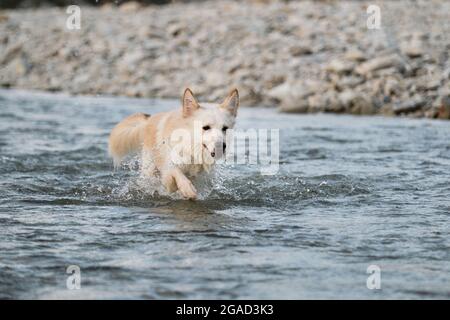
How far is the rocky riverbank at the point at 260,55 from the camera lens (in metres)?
13.4

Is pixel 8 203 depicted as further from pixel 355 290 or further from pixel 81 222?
pixel 355 290

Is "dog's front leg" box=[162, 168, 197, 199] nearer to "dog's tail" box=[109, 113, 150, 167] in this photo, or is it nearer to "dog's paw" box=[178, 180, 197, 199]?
"dog's paw" box=[178, 180, 197, 199]

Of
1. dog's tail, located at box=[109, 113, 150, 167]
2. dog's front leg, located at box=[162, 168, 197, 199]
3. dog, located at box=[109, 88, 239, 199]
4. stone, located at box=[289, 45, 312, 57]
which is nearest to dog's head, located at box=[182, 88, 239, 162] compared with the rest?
dog, located at box=[109, 88, 239, 199]

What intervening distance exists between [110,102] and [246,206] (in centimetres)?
946

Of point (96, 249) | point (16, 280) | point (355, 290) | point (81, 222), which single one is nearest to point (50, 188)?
point (81, 222)

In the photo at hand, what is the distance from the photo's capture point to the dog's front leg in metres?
6.35

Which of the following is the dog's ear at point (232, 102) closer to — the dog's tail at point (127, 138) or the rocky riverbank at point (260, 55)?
the dog's tail at point (127, 138)

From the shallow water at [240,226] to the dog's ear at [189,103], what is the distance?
0.71 meters

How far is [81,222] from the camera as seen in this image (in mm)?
5449

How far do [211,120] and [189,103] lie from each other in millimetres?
275

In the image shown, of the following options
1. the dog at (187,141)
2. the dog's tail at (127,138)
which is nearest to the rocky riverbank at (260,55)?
the dog's tail at (127,138)

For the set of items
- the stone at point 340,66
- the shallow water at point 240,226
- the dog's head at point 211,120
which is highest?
the stone at point 340,66

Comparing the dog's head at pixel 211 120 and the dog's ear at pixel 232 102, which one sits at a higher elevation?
the dog's ear at pixel 232 102

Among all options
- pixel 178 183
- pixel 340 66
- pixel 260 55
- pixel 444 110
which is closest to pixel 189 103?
pixel 178 183
